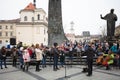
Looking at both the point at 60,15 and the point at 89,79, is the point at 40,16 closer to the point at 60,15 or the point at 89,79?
the point at 60,15

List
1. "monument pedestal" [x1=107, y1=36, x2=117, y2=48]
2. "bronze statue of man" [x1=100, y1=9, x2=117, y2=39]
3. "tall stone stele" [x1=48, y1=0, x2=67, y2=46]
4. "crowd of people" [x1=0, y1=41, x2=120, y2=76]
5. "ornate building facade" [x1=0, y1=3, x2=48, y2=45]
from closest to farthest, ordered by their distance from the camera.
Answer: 1. "crowd of people" [x1=0, y1=41, x2=120, y2=76]
2. "bronze statue of man" [x1=100, y1=9, x2=117, y2=39]
3. "monument pedestal" [x1=107, y1=36, x2=117, y2=48]
4. "tall stone stele" [x1=48, y1=0, x2=67, y2=46]
5. "ornate building facade" [x1=0, y1=3, x2=48, y2=45]

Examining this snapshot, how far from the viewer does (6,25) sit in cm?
10981

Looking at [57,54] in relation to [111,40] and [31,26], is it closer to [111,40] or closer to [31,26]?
[111,40]

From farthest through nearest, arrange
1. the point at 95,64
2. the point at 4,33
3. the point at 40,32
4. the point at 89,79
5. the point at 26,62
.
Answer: the point at 4,33 < the point at 40,32 < the point at 95,64 < the point at 26,62 < the point at 89,79

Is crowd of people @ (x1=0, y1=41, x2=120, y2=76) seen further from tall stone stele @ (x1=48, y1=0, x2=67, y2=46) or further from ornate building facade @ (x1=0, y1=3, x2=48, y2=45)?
ornate building facade @ (x1=0, y1=3, x2=48, y2=45)

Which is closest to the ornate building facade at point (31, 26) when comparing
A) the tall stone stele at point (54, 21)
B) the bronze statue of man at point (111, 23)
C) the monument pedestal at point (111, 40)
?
the tall stone stele at point (54, 21)

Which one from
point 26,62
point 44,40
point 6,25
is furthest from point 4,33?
point 26,62

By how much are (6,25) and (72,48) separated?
91634 millimetres

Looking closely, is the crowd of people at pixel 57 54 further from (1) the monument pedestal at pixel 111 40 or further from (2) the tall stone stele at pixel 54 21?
(2) the tall stone stele at pixel 54 21

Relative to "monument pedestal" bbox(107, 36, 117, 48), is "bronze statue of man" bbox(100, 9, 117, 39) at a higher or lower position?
higher

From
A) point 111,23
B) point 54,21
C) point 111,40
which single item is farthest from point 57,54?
point 54,21

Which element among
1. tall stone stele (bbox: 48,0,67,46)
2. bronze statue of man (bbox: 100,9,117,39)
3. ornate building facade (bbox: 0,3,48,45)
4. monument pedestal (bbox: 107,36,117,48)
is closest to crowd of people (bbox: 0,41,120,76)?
monument pedestal (bbox: 107,36,117,48)

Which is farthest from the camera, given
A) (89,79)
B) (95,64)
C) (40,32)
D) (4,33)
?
(4,33)

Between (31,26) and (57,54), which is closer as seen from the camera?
(57,54)
